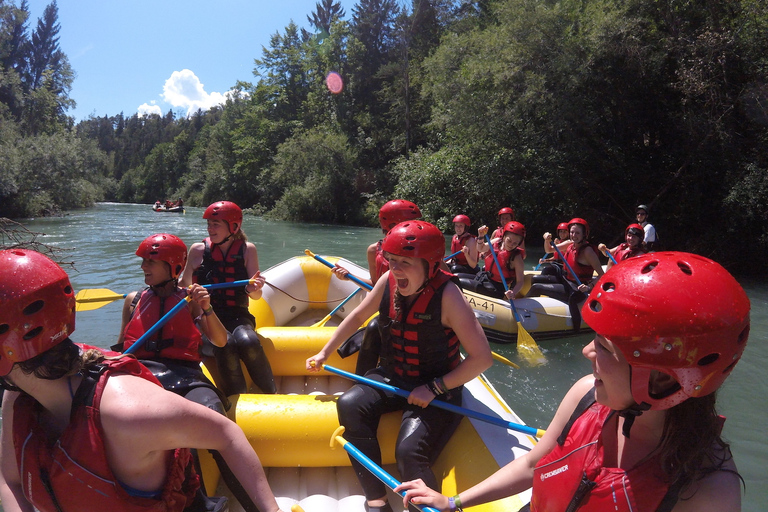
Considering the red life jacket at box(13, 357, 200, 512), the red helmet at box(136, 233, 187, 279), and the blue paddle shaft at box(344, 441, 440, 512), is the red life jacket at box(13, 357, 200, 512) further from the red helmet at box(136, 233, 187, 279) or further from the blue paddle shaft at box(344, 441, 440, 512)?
the red helmet at box(136, 233, 187, 279)

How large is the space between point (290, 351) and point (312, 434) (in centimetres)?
108

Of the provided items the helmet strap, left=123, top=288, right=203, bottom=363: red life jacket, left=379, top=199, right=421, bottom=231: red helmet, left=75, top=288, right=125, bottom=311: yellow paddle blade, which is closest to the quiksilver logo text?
the helmet strap

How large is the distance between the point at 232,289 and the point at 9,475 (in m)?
2.28

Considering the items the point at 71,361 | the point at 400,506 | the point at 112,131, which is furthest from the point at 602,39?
the point at 112,131

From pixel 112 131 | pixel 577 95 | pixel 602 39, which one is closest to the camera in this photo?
pixel 602 39

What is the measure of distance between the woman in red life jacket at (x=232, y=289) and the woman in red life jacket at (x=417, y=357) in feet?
3.26

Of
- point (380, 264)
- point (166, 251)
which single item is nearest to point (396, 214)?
point (380, 264)

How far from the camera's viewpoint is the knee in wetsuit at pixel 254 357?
10.00ft

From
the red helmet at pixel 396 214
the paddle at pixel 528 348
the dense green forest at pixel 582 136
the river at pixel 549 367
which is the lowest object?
the river at pixel 549 367

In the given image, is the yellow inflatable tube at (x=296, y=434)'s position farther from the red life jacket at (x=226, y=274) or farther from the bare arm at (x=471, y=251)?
the bare arm at (x=471, y=251)

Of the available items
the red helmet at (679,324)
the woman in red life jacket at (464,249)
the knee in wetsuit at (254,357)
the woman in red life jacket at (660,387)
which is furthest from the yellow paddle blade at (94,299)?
the woman in red life jacket at (464,249)

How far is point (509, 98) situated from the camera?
44.0 ft

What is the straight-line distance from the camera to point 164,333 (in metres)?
2.41

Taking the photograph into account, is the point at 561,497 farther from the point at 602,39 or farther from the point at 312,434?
the point at 602,39
